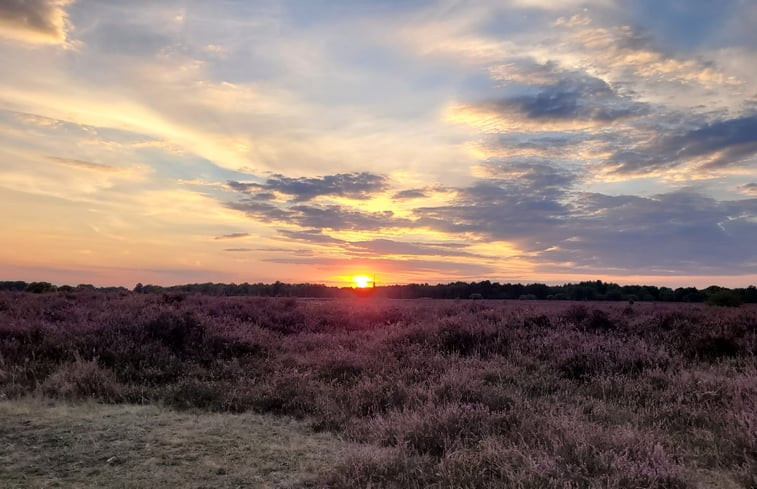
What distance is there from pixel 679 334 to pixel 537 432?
8494 millimetres

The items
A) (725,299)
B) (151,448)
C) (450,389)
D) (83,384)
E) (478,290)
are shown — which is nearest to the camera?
(151,448)

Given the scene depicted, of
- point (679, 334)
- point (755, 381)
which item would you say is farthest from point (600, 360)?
point (679, 334)

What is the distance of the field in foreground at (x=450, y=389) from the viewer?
513 centimetres

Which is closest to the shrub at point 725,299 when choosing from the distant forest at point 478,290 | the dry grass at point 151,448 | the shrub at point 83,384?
the distant forest at point 478,290

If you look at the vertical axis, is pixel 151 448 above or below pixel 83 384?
below

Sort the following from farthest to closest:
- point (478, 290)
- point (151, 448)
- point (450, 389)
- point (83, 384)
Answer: point (478, 290), point (83, 384), point (450, 389), point (151, 448)

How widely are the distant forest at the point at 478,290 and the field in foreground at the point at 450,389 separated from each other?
22.4 m

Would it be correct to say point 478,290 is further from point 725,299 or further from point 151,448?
point 151,448

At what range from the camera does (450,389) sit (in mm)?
7793

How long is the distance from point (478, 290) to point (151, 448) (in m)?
53.0

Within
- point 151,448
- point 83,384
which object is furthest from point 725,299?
point 151,448

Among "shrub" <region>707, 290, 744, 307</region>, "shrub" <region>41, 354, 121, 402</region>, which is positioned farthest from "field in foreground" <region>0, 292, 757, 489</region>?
"shrub" <region>707, 290, 744, 307</region>

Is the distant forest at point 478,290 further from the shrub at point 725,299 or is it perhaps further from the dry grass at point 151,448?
the dry grass at point 151,448

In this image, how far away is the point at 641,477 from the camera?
15.0 feet
